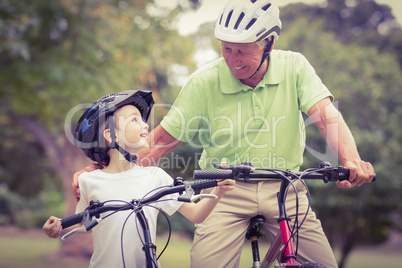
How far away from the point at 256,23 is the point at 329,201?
8233 millimetres

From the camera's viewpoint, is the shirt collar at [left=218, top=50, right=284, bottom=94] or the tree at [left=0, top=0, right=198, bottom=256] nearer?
the shirt collar at [left=218, top=50, right=284, bottom=94]

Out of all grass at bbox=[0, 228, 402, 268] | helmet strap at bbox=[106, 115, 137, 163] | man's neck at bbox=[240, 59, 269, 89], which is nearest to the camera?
helmet strap at bbox=[106, 115, 137, 163]

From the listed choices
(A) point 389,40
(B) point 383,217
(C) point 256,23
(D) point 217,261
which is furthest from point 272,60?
(A) point 389,40

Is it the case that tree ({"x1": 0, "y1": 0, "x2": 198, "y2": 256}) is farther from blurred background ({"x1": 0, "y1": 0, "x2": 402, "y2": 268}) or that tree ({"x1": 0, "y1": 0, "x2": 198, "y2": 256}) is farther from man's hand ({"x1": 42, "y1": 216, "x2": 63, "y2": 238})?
man's hand ({"x1": 42, "y1": 216, "x2": 63, "y2": 238})

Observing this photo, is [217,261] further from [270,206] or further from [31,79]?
[31,79]

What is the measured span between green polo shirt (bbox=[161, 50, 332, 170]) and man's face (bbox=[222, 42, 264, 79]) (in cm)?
10

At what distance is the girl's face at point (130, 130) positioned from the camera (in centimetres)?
291

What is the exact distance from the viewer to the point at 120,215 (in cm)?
278

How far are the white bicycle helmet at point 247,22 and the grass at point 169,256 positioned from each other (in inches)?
388

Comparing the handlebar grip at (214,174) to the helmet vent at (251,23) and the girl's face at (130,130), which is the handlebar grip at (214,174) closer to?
the girl's face at (130,130)

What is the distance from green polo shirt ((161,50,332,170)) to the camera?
321cm

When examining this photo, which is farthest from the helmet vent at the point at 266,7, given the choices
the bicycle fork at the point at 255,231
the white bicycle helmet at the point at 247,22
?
the bicycle fork at the point at 255,231

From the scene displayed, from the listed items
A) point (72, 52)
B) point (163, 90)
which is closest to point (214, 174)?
point (72, 52)

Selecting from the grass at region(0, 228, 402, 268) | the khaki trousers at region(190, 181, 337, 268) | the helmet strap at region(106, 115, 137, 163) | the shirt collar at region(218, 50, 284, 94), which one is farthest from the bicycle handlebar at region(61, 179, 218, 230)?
the grass at region(0, 228, 402, 268)
